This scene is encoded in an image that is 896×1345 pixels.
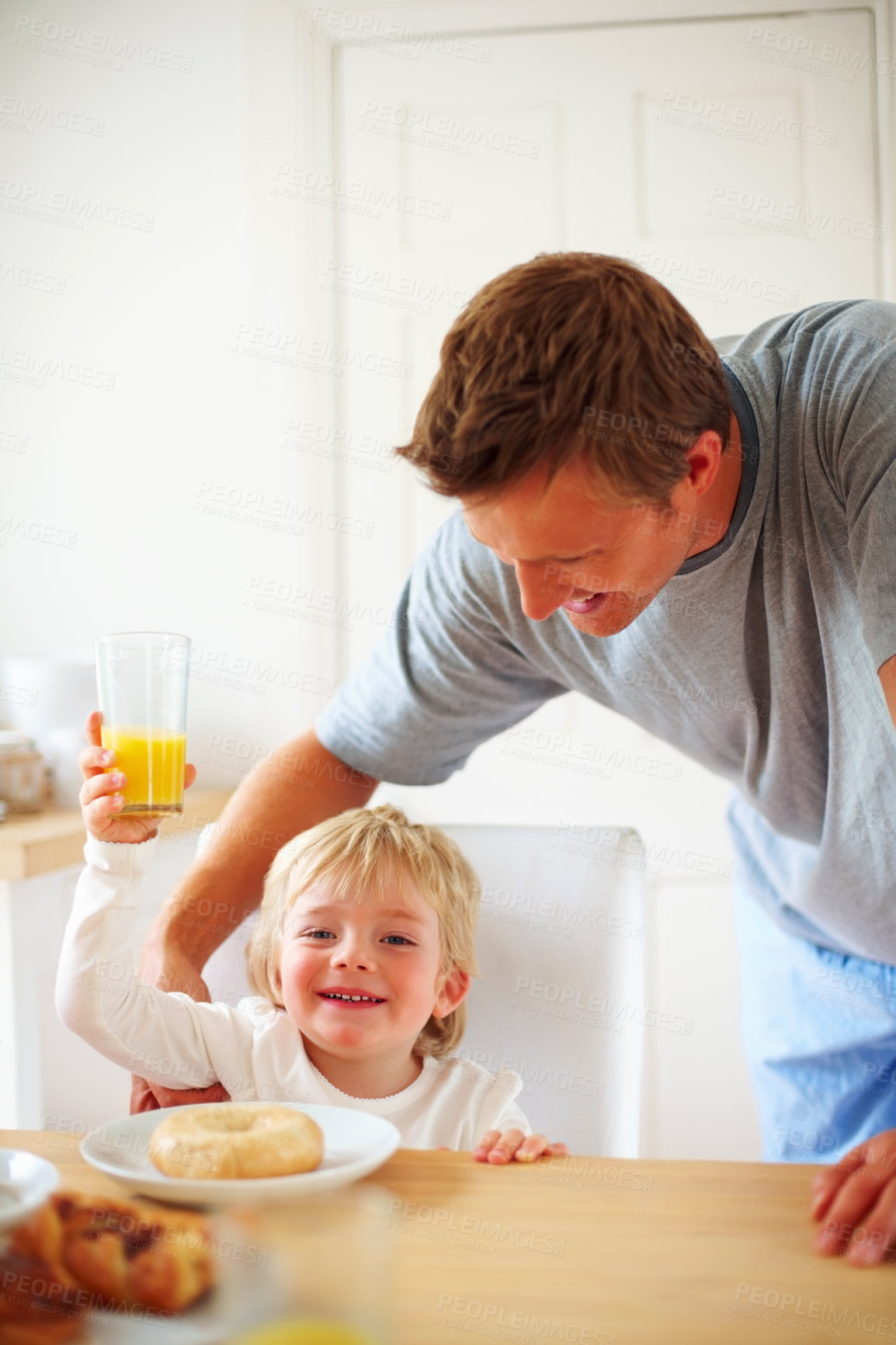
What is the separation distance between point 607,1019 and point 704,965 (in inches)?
47.6

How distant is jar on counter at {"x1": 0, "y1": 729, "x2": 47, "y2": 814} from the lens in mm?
2174

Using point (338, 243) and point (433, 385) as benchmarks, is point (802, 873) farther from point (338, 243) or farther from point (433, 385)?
point (338, 243)

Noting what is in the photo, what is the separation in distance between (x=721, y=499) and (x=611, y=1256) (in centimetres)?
71

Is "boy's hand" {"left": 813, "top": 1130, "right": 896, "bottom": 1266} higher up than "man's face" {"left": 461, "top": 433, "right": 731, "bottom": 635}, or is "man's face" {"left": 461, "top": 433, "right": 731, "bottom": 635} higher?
"man's face" {"left": 461, "top": 433, "right": 731, "bottom": 635}

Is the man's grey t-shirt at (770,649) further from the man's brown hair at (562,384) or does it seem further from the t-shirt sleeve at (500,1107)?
the t-shirt sleeve at (500,1107)

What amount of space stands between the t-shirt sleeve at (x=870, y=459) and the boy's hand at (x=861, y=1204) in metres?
0.39

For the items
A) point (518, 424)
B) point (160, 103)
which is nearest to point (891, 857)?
point (518, 424)

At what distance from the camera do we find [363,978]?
1124 millimetres

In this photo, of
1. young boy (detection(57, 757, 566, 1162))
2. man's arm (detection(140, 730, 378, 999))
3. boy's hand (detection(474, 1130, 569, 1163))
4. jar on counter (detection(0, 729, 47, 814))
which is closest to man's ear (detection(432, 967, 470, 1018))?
young boy (detection(57, 757, 566, 1162))

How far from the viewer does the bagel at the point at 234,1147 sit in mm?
685

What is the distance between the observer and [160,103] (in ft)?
8.16

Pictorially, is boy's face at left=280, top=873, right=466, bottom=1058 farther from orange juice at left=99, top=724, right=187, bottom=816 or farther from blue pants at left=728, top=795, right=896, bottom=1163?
blue pants at left=728, top=795, right=896, bottom=1163

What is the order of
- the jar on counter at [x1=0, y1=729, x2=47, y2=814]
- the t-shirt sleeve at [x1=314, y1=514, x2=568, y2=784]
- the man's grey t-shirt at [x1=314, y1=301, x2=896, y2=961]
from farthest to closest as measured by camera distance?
the jar on counter at [x1=0, y1=729, x2=47, y2=814]
the t-shirt sleeve at [x1=314, y1=514, x2=568, y2=784]
the man's grey t-shirt at [x1=314, y1=301, x2=896, y2=961]

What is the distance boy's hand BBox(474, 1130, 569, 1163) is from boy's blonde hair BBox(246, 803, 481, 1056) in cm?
37
